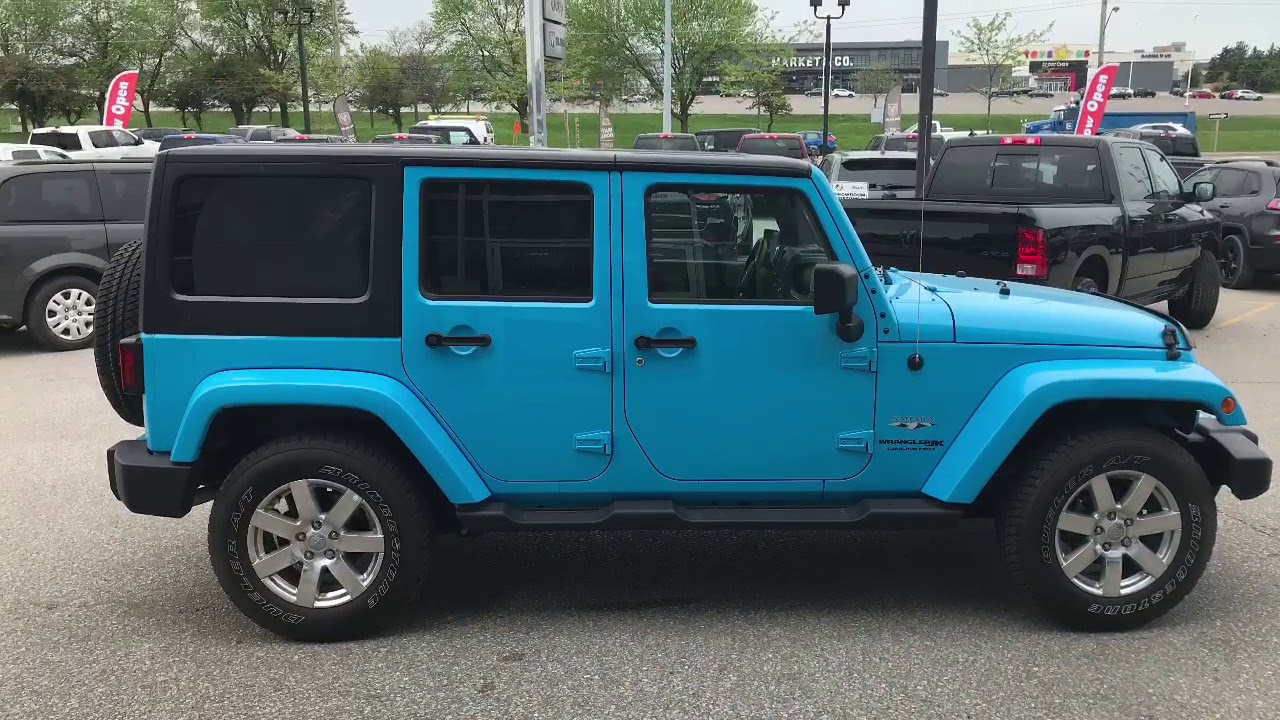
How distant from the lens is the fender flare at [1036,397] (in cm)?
379

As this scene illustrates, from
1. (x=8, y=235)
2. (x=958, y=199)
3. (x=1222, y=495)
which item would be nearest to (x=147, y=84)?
(x=8, y=235)

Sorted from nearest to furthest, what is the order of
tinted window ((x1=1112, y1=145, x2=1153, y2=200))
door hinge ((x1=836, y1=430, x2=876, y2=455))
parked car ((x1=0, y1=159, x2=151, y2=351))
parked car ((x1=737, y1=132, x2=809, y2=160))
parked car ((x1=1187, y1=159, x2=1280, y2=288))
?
door hinge ((x1=836, y1=430, x2=876, y2=455)) → tinted window ((x1=1112, y1=145, x2=1153, y2=200)) → parked car ((x1=0, y1=159, x2=151, y2=351)) → parked car ((x1=1187, y1=159, x2=1280, y2=288)) → parked car ((x1=737, y1=132, x2=809, y2=160))

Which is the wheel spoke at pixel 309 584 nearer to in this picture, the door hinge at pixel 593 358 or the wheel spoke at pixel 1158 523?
the door hinge at pixel 593 358

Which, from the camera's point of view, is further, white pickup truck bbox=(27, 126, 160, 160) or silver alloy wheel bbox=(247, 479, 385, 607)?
white pickup truck bbox=(27, 126, 160, 160)

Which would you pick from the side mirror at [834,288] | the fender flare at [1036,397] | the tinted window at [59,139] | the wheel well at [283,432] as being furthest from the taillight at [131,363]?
the tinted window at [59,139]

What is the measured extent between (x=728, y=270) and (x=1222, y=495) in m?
3.55

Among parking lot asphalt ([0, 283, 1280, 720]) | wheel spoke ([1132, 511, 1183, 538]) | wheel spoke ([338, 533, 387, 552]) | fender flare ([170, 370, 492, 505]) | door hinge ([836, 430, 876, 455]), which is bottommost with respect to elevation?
parking lot asphalt ([0, 283, 1280, 720])

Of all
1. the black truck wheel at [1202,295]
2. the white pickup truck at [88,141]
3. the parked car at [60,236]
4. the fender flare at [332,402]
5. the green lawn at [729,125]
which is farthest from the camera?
the green lawn at [729,125]

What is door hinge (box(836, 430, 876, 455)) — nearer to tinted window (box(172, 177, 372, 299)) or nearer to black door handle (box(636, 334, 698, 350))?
black door handle (box(636, 334, 698, 350))

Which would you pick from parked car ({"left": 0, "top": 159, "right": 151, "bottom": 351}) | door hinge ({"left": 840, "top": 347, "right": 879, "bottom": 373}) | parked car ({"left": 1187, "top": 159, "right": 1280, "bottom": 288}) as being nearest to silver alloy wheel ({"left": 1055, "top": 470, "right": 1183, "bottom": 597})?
door hinge ({"left": 840, "top": 347, "right": 879, "bottom": 373})

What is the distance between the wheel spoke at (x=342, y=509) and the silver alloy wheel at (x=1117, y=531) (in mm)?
2552

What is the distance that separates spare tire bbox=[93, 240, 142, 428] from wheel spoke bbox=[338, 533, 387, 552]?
1.02 m

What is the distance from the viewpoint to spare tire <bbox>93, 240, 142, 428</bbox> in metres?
4.02

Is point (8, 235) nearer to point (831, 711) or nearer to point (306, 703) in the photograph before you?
point (306, 703)
